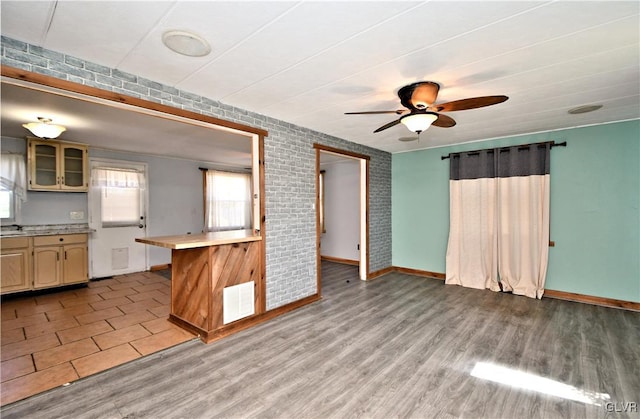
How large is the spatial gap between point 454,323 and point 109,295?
4734mm

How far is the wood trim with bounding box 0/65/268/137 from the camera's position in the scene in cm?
186

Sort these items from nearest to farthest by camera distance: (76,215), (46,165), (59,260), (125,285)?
(59,260) → (46,165) → (125,285) → (76,215)

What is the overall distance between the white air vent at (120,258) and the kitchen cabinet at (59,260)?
26.5 inches

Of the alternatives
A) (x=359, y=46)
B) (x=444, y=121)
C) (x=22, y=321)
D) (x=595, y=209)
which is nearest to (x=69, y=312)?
(x=22, y=321)

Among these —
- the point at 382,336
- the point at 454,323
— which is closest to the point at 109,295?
the point at 382,336

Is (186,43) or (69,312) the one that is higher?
(186,43)

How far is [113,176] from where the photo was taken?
211 inches

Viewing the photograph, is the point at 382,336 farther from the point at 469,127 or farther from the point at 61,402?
the point at 469,127

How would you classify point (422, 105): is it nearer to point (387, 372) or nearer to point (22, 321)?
point (387, 372)

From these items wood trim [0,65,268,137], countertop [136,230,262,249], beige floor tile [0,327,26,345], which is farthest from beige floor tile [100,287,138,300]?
wood trim [0,65,268,137]

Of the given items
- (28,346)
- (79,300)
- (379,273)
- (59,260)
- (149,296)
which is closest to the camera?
(28,346)

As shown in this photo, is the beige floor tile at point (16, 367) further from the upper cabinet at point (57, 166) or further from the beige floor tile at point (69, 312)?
the upper cabinet at point (57, 166)

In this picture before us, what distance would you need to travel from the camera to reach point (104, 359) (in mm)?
2428

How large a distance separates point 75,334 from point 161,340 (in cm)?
95
